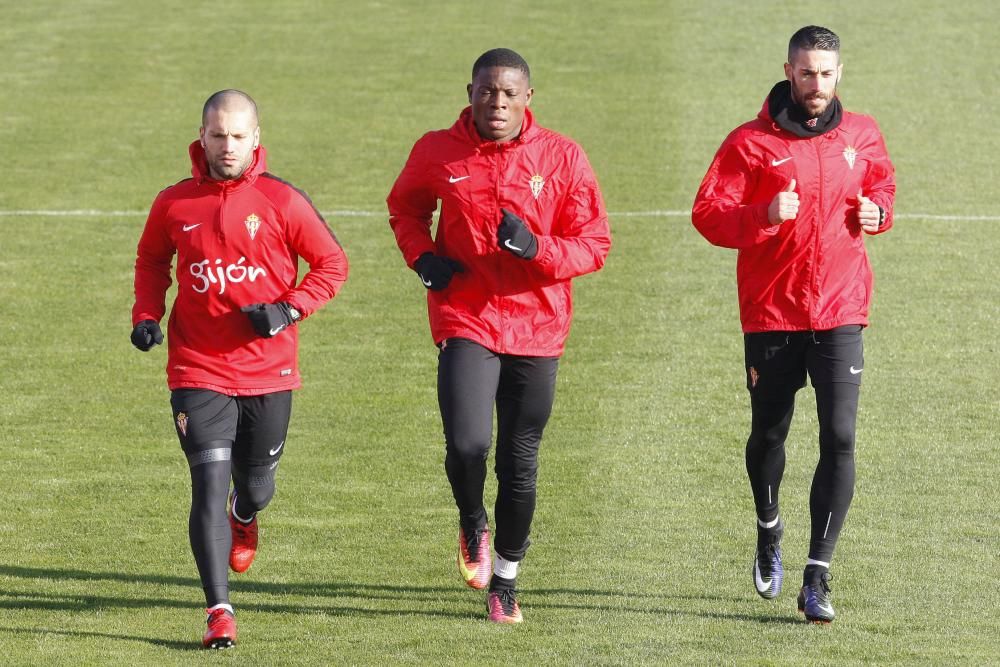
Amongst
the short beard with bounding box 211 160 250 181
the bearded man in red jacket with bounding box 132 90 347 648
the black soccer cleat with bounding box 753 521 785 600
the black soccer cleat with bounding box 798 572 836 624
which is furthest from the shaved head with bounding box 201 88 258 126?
the black soccer cleat with bounding box 798 572 836 624

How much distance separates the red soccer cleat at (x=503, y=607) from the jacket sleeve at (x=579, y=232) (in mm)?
1347

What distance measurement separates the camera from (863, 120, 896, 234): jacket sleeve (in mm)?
7359

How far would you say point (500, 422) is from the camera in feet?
23.8

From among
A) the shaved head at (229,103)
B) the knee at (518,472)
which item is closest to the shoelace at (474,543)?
the knee at (518,472)

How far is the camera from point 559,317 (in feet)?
23.5

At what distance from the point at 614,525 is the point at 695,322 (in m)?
4.46

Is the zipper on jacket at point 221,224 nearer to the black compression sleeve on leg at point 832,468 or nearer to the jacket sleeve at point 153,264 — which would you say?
the jacket sleeve at point 153,264

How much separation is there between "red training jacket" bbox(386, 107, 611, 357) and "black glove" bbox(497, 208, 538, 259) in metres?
0.20

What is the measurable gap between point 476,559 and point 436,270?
1330 mm

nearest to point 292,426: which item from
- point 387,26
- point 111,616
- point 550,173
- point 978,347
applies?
point 111,616

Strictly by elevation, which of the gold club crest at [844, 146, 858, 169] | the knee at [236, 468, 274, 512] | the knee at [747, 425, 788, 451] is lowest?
the knee at [236, 468, 274, 512]

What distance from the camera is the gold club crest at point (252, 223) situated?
6.88 metres

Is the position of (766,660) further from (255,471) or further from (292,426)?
(292,426)

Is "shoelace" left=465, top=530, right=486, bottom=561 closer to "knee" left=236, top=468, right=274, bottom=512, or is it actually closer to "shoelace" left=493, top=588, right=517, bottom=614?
"shoelace" left=493, top=588, right=517, bottom=614
